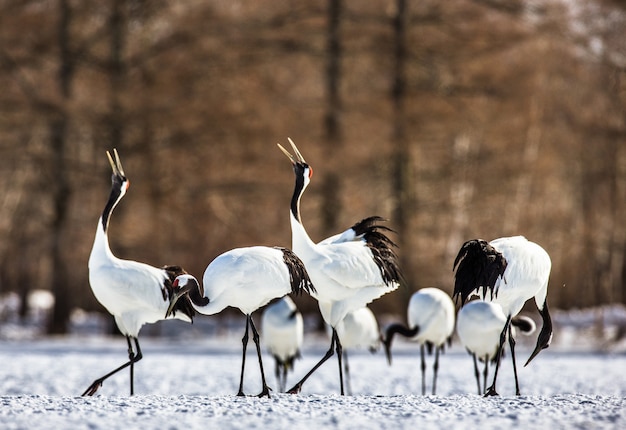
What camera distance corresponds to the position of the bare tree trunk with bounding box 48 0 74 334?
2208 cm

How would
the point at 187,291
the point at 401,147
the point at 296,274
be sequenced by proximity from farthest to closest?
the point at 401,147, the point at 296,274, the point at 187,291

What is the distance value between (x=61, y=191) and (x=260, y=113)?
499cm

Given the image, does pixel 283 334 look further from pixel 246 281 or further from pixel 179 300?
pixel 246 281

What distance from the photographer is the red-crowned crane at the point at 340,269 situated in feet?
28.9

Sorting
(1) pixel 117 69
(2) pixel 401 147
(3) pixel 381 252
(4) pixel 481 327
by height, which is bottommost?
(4) pixel 481 327

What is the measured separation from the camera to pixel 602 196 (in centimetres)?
3022

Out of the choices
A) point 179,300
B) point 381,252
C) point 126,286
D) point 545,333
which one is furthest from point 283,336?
point 126,286

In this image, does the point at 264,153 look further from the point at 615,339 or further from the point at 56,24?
the point at 615,339

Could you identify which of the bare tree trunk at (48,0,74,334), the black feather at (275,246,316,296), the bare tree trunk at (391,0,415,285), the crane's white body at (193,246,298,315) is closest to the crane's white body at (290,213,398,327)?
the black feather at (275,246,316,296)

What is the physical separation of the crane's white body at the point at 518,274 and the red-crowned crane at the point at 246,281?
1.80 m

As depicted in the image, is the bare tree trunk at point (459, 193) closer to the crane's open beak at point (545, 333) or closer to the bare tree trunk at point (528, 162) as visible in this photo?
the bare tree trunk at point (528, 162)

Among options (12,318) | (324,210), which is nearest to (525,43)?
(324,210)

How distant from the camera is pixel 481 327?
11359 mm

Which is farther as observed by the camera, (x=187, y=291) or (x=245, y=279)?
(x=187, y=291)
